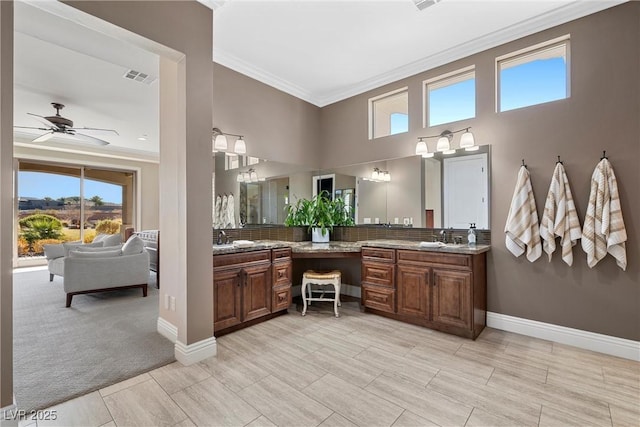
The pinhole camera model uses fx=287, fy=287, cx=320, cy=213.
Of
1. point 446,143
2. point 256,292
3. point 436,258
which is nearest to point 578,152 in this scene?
point 446,143

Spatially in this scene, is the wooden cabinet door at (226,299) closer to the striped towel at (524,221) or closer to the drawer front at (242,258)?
the drawer front at (242,258)

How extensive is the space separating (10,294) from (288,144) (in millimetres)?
3350

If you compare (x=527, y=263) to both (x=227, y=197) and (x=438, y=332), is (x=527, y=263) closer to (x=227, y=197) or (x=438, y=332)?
(x=438, y=332)

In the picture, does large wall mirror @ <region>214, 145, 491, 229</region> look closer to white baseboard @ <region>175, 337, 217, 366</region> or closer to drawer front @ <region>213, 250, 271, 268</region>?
drawer front @ <region>213, 250, 271, 268</region>

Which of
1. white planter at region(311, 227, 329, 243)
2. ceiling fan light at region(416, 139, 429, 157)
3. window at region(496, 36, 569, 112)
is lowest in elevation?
white planter at region(311, 227, 329, 243)

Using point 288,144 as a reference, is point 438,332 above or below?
below

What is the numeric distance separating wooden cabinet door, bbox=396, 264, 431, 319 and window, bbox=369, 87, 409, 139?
6.33 feet

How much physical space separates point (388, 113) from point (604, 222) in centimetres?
280

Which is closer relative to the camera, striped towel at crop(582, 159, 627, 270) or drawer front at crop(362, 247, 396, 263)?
striped towel at crop(582, 159, 627, 270)

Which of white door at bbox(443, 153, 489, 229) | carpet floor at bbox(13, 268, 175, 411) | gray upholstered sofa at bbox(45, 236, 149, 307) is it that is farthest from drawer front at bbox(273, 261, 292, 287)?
gray upholstered sofa at bbox(45, 236, 149, 307)

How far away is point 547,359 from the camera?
2.47m

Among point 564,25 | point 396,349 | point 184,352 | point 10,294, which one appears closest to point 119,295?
point 184,352

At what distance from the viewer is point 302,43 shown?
3.25 metres

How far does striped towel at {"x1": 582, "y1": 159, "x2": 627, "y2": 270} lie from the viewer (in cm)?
245
